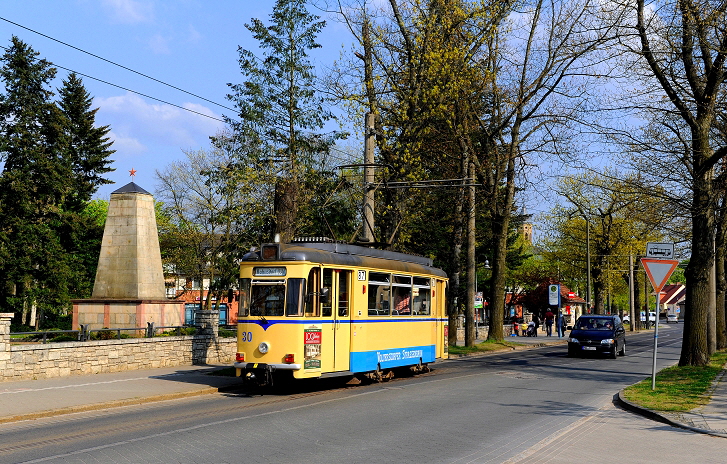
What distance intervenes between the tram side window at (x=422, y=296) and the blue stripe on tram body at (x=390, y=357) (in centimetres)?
100

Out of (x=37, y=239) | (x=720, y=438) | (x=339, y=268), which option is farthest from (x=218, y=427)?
(x=37, y=239)

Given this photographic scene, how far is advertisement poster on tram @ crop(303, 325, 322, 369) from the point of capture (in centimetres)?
1652

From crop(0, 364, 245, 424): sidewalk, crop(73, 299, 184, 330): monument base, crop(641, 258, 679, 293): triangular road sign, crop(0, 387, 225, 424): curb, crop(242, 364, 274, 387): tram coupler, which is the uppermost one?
crop(641, 258, 679, 293): triangular road sign

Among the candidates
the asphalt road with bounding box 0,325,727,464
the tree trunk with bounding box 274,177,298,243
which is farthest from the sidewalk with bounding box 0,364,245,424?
the tree trunk with bounding box 274,177,298,243

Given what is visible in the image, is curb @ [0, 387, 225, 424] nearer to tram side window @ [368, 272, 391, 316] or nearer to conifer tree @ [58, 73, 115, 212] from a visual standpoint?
tram side window @ [368, 272, 391, 316]

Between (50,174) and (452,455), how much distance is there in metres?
48.4

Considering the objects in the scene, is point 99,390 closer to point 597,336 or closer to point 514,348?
point 597,336

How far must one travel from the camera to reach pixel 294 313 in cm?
1659

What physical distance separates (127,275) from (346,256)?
1288cm

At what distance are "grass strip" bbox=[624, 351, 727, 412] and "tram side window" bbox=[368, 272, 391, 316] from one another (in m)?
5.85

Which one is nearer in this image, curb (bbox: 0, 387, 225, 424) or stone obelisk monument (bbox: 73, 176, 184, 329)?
curb (bbox: 0, 387, 225, 424)

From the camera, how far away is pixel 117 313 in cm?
2752

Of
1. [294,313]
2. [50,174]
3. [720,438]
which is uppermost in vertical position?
[50,174]

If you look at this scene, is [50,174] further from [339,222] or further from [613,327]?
[613,327]
